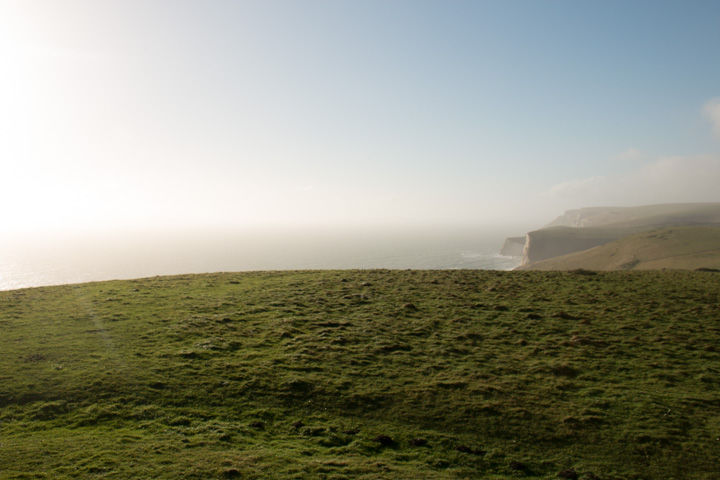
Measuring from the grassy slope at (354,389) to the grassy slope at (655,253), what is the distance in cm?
7537

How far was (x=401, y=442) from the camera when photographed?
40.5ft

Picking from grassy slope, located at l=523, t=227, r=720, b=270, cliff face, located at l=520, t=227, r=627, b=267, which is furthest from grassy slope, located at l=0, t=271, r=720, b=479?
cliff face, located at l=520, t=227, r=627, b=267

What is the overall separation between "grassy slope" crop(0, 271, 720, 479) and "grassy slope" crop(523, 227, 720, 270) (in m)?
75.4

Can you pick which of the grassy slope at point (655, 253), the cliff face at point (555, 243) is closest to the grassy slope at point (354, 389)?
the grassy slope at point (655, 253)

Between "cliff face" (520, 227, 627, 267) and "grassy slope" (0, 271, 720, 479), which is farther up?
"grassy slope" (0, 271, 720, 479)

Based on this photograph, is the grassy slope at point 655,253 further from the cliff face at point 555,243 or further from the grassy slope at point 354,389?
the grassy slope at point 354,389

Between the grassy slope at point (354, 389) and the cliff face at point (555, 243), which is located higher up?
the grassy slope at point (354, 389)

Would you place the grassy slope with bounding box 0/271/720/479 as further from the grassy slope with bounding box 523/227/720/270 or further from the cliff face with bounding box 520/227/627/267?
the cliff face with bounding box 520/227/627/267

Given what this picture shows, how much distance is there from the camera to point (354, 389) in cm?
1541

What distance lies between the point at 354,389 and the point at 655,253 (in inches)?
4540

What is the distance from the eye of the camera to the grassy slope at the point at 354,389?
11.0 m

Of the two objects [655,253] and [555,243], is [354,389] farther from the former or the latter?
[555,243]

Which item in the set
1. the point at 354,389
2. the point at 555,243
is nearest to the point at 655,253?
the point at 555,243

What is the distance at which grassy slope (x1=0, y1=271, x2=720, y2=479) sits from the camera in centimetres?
1104
